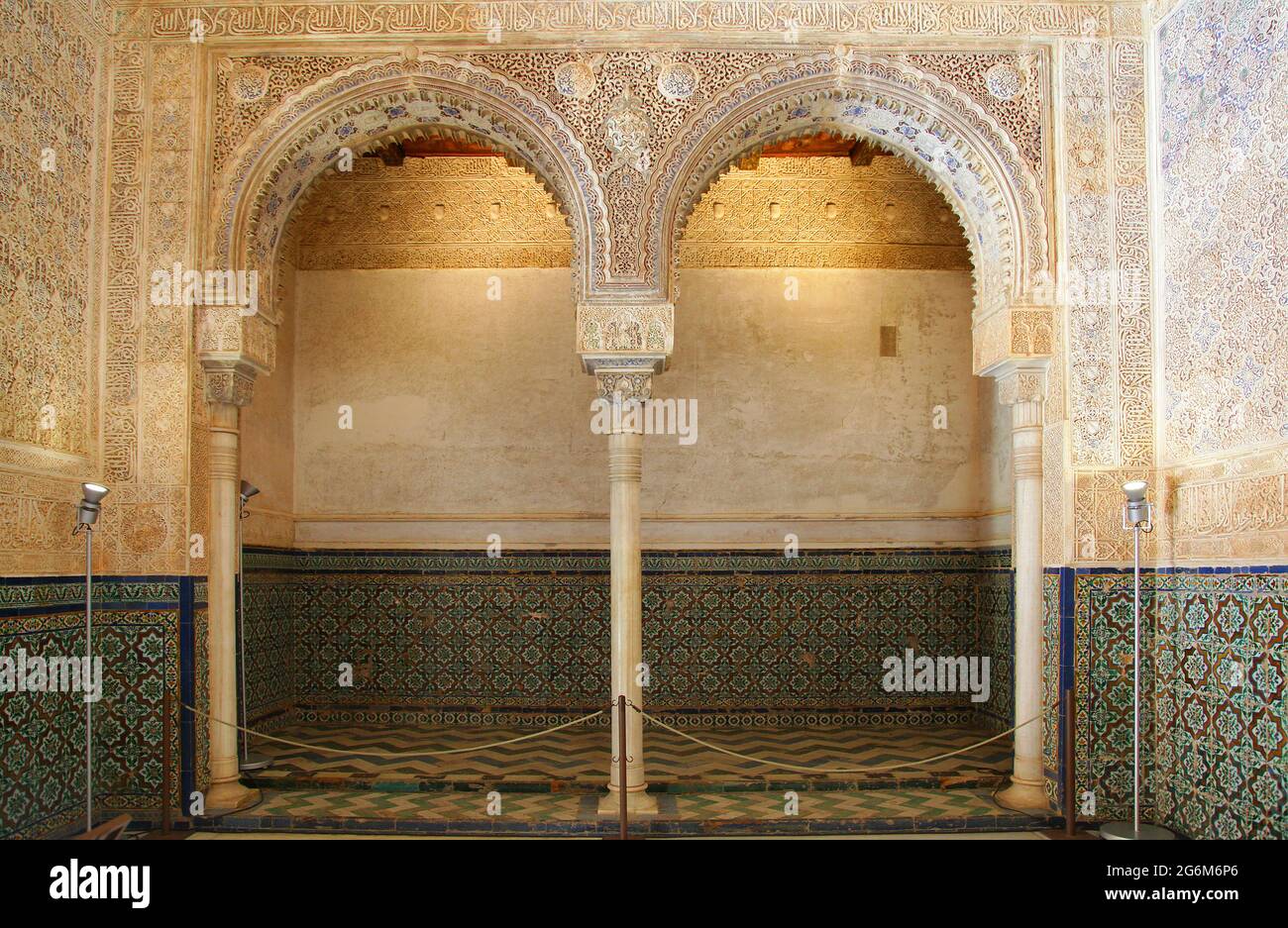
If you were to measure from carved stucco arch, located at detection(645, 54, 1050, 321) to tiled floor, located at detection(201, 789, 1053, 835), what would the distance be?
8.57 ft

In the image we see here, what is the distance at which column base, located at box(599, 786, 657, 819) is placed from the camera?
541cm

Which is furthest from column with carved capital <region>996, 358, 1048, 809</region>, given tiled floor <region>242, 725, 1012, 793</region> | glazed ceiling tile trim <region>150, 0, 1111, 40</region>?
glazed ceiling tile trim <region>150, 0, 1111, 40</region>

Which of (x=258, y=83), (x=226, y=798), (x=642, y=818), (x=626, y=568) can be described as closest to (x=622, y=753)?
(x=642, y=818)

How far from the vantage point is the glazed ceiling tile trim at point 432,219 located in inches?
310

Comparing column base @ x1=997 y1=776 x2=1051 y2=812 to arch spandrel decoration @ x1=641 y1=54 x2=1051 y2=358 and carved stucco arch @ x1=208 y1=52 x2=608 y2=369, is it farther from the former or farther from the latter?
carved stucco arch @ x1=208 y1=52 x2=608 y2=369

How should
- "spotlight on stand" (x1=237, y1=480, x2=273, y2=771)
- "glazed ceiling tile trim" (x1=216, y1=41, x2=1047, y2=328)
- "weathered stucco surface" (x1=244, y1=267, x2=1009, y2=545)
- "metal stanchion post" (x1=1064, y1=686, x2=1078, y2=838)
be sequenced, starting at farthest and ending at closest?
"weathered stucco surface" (x1=244, y1=267, x2=1009, y2=545) → "spotlight on stand" (x1=237, y1=480, x2=273, y2=771) → "glazed ceiling tile trim" (x1=216, y1=41, x2=1047, y2=328) → "metal stanchion post" (x1=1064, y1=686, x2=1078, y2=838)

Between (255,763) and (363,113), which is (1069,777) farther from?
(363,113)

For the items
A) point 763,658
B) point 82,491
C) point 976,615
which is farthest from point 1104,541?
point 82,491

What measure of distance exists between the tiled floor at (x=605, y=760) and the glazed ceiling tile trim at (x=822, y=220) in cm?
334

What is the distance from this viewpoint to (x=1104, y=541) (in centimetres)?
541

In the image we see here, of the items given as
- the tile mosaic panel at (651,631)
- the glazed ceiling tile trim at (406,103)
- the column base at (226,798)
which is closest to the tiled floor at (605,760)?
the tile mosaic panel at (651,631)

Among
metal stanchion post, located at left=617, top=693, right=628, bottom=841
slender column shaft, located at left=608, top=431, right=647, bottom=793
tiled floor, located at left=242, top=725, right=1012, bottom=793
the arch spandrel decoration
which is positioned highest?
the arch spandrel decoration

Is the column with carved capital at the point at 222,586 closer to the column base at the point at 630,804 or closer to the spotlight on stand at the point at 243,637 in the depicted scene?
the spotlight on stand at the point at 243,637

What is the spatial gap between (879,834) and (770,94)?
3785 mm
